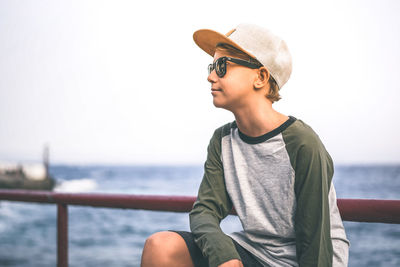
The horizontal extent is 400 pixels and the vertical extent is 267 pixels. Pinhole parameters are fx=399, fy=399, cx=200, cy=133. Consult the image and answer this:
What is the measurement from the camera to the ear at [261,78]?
4.46 ft

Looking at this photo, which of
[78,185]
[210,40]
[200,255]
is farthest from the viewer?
[78,185]

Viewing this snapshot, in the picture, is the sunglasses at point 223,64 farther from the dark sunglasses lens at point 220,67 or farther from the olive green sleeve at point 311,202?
the olive green sleeve at point 311,202

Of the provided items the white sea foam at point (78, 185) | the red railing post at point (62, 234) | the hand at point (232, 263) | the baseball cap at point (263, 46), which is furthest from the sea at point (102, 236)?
the white sea foam at point (78, 185)

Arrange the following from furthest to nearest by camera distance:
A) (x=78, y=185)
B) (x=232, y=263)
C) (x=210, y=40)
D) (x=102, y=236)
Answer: (x=78, y=185), (x=102, y=236), (x=210, y=40), (x=232, y=263)

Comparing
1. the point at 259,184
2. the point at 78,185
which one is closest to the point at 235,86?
the point at 259,184

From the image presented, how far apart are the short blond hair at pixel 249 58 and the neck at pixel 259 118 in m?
0.04

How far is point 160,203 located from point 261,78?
31.4 inches

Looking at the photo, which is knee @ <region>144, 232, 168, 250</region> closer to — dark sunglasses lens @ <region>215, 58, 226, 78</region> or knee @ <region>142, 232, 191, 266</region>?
knee @ <region>142, 232, 191, 266</region>

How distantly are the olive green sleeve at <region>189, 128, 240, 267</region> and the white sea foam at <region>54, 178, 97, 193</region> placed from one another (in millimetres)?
41125

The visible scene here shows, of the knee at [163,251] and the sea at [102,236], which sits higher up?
the knee at [163,251]

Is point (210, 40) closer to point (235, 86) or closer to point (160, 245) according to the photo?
point (235, 86)

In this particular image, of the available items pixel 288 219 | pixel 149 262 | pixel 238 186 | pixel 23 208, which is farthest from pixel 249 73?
pixel 23 208

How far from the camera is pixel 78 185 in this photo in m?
45.4

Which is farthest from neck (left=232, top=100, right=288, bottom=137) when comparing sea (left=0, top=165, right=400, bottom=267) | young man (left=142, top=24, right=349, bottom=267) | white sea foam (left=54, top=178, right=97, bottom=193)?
white sea foam (left=54, top=178, right=97, bottom=193)
